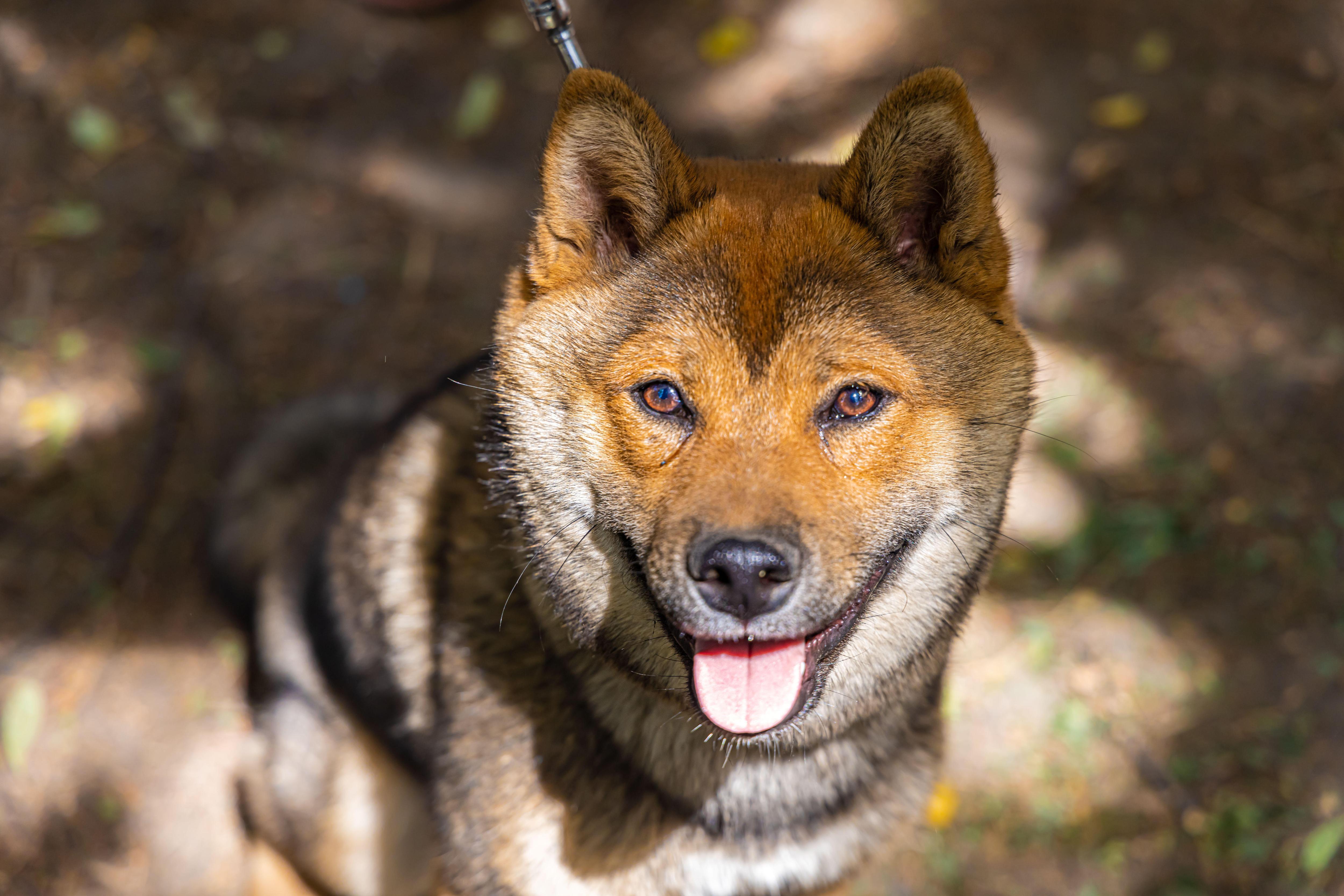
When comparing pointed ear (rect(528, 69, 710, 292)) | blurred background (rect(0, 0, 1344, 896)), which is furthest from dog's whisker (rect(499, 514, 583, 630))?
blurred background (rect(0, 0, 1344, 896))

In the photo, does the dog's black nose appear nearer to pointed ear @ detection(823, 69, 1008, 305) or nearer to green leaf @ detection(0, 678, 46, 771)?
pointed ear @ detection(823, 69, 1008, 305)

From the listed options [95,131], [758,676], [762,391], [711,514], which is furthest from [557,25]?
[95,131]

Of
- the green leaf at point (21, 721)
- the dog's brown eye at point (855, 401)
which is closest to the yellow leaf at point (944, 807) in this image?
the dog's brown eye at point (855, 401)

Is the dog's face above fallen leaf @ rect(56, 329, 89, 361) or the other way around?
the other way around

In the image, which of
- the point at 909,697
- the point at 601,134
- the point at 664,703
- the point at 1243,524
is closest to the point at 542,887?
the point at 664,703

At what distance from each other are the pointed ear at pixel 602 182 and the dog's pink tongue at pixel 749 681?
987mm

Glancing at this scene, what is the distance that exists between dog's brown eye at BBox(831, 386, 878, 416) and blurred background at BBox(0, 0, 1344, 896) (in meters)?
2.09

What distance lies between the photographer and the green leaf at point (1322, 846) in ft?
11.4

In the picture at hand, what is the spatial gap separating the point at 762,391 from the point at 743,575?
1.46 feet

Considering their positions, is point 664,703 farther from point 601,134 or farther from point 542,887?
point 601,134

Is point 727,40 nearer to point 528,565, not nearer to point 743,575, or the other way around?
point 528,565

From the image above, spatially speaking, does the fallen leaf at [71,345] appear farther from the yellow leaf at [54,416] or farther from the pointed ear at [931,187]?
the pointed ear at [931,187]

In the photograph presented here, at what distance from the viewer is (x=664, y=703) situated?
2568mm

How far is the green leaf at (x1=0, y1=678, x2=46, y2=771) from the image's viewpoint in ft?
13.0
